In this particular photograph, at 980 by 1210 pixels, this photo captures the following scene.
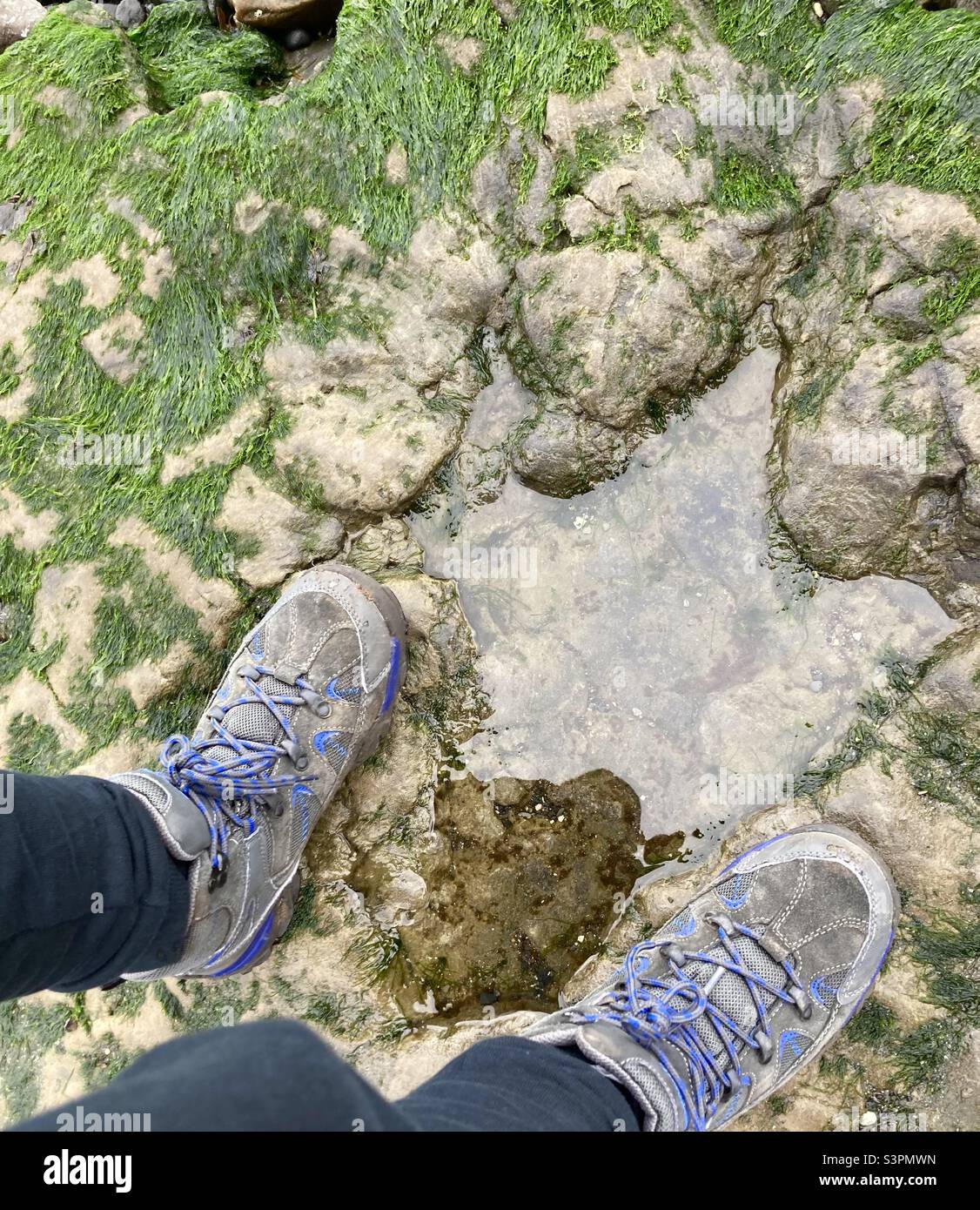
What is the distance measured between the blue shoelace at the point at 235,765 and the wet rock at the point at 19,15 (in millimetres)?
2880

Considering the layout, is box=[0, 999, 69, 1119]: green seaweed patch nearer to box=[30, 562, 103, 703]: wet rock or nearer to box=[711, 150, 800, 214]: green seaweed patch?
box=[30, 562, 103, 703]: wet rock

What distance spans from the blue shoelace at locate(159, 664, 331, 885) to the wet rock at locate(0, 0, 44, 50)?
2.88 meters

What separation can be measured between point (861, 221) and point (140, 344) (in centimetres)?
242

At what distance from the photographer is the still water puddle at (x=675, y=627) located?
254 cm

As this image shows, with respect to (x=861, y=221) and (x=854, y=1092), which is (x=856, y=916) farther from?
(x=861, y=221)

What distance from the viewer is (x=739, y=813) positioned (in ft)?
8.54

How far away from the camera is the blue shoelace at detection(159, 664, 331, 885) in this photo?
7.67 feet

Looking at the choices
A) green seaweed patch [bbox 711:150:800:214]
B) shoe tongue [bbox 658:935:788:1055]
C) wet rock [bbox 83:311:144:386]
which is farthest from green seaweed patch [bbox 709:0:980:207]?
shoe tongue [bbox 658:935:788:1055]

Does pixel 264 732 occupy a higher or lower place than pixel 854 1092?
higher

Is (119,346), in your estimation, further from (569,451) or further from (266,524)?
(569,451)

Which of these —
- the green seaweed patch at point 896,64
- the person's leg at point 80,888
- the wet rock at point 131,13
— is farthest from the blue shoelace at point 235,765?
the wet rock at point 131,13

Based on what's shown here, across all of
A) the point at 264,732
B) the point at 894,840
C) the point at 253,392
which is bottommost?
the point at 894,840

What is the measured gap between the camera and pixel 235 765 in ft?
8.00

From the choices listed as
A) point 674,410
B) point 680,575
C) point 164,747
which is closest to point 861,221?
point 674,410
